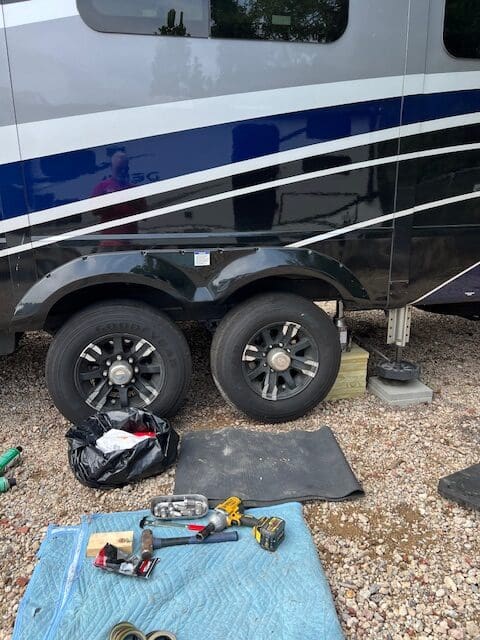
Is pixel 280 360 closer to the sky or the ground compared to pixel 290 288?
Answer: closer to the ground

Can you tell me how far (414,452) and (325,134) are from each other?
211cm

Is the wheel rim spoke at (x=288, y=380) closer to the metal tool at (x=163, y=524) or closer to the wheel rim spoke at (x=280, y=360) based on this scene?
the wheel rim spoke at (x=280, y=360)

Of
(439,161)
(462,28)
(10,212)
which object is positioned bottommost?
(10,212)

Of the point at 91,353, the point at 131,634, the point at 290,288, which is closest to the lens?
the point at 131,634

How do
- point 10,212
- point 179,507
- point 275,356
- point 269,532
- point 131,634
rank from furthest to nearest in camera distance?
1. point 275,356
2. point 10,212
3. point 179,507
4. point 269,532
5. point 131,634

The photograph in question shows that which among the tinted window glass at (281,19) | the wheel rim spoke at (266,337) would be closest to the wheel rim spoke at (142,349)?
the wheel rim spoke at (266,337)

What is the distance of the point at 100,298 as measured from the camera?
3338mm

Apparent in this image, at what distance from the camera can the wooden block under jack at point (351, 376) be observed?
3.87 metres

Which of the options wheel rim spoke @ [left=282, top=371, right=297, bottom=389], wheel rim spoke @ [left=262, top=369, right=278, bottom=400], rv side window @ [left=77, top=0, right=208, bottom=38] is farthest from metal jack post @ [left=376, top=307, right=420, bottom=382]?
rv side window @ [left=77, top=0, right=208, bottom=38]

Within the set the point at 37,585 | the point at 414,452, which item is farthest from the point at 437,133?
the point at 37,585

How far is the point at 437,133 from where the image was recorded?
3365 mm

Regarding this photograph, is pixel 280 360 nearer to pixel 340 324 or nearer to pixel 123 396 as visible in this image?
pixel 340 324

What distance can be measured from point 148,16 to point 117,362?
208 cm

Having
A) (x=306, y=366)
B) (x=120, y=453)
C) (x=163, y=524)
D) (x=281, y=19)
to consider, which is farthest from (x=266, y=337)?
(x=281, y=19)
